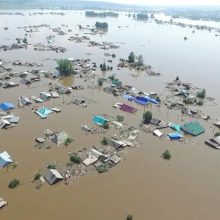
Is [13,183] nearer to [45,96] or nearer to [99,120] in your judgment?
[99,120]

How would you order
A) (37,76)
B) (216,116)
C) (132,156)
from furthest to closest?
(37,76) → (216,116) → (132,156)

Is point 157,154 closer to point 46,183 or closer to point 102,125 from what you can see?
point 102,125

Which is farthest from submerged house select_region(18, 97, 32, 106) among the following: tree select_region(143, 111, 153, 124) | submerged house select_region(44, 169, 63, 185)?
submerged house select_region(44, 169, 63, 185)

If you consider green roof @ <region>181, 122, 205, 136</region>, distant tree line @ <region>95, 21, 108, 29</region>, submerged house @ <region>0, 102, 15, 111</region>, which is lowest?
distant tree line @ <region>95, 21, 108, 29</region>

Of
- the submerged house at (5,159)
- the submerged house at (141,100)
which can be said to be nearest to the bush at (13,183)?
the submerged house at (5,159)

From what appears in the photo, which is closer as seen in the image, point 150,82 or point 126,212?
point 126,212

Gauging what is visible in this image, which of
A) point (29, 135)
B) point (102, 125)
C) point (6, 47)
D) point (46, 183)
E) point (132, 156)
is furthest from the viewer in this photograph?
point (6, 47)

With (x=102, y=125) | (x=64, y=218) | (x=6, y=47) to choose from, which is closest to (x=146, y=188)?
(x=64, y=218)

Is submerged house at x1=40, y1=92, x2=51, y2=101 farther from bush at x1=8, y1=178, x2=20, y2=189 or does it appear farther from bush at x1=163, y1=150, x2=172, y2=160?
bush at x1=163, y1=150, x2=172, y2=160
